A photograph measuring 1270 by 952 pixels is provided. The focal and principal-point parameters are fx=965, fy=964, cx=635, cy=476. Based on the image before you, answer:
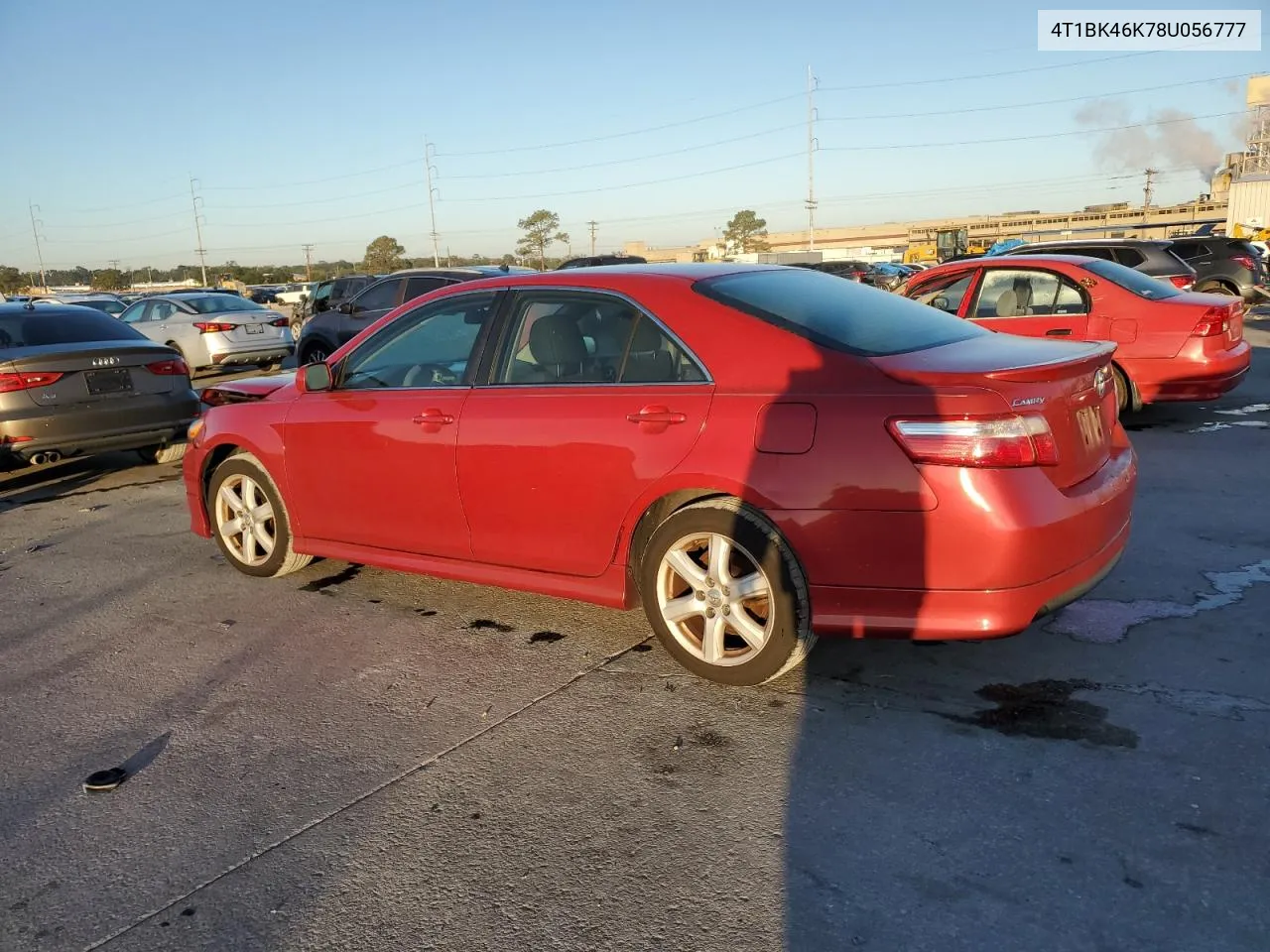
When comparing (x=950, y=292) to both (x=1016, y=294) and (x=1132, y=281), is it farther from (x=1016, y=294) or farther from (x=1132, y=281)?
(x=1132, y=281)

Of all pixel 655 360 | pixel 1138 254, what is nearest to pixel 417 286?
pixel 1138 254

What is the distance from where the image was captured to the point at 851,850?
2.67m

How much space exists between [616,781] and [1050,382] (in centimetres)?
203

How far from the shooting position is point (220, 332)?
16.2m

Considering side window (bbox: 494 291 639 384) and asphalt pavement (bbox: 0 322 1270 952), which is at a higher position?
side window (bbox: 494 291 639 384)

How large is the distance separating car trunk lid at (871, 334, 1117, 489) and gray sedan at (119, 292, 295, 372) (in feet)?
48.4

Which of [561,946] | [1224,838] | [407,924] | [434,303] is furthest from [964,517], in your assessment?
[434,303]

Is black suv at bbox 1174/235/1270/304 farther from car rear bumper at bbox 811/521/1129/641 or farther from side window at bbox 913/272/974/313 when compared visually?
car rear bumper at bbox 811/521/1129/641

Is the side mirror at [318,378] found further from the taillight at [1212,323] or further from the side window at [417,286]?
the side window at [417,286]

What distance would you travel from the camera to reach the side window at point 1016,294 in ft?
28.2

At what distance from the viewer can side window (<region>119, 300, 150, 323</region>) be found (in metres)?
17.6

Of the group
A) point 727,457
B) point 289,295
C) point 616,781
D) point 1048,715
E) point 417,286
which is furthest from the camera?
point 289,295

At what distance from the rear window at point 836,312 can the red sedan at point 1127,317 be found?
4.41 meters

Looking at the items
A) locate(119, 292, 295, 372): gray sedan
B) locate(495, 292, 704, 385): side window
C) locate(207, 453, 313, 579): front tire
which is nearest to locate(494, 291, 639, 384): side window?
locate(495, 292, 704, 385): side window
